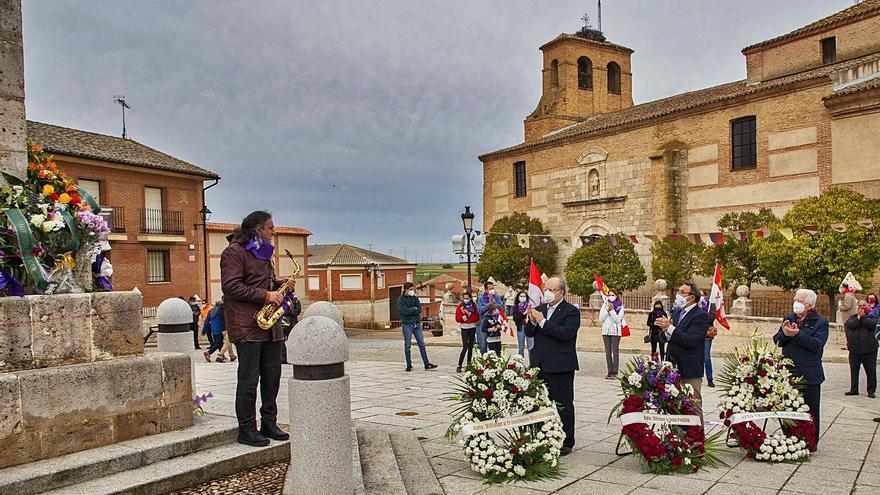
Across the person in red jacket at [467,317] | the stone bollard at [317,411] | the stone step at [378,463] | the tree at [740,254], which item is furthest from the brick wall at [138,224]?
the stone bollard at [317,411]

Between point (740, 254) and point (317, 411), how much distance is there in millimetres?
22838

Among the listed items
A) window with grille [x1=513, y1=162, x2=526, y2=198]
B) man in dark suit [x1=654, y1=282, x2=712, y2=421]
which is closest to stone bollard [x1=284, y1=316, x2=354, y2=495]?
man in dark suit [x1=654, y1=282, x2=712, y2=421]

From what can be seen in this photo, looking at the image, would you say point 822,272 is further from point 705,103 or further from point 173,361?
point 173,361

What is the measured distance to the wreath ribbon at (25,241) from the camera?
4.86 meters

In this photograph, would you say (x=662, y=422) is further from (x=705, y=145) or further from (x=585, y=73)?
(x=585, y=73)

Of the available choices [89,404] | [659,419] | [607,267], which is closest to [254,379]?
[89,404]

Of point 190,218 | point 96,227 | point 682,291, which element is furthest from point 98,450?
point 190,218

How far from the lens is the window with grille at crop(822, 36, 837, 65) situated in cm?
2586

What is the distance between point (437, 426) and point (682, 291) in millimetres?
3684

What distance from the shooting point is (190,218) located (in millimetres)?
32969

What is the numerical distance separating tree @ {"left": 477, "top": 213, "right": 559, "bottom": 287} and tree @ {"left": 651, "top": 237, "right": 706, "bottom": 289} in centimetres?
822

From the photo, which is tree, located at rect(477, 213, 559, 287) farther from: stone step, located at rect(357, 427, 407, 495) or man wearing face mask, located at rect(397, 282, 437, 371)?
stone step, located at rect(357, 427, 407, 495)

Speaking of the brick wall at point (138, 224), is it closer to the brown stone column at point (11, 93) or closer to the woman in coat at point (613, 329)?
the woman in coat at point (613, 329)

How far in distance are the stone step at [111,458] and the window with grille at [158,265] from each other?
27.5m
